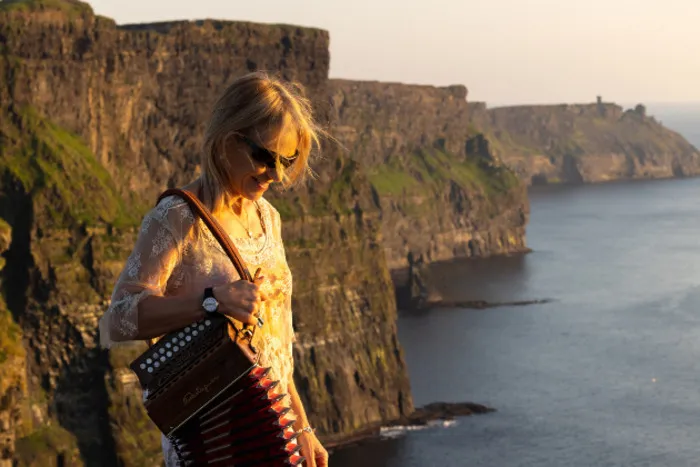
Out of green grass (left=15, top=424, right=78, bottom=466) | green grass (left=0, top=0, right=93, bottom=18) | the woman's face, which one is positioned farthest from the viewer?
green grass (left=0, top=0, right=93, bottom=18)

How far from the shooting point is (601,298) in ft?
649

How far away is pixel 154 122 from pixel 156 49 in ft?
19.0

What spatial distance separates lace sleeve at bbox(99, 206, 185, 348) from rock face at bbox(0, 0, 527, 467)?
→ 69.5m

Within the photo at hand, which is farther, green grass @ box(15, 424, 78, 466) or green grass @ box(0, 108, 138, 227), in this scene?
green grass @ box(0, 108, 138, 227)

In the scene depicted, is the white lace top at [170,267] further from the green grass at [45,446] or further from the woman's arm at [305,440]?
the green grass at [45,446]

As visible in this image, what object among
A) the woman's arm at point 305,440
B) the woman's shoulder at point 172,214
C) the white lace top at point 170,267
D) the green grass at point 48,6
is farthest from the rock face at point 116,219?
the woman's shoulder at point 172,214

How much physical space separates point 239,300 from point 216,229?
0.62 m

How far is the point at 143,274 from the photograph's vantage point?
8.60 m

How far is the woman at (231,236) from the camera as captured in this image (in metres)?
8.43

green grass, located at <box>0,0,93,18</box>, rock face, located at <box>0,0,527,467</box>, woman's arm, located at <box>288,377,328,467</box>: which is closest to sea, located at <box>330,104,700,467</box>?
rock face, located at <box>0,0,527,467</box>

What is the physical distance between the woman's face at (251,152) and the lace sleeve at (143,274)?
59 centimetres

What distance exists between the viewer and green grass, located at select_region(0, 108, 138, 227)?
284 feet

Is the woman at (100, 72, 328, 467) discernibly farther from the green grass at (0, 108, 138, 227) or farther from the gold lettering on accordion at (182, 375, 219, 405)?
the green grass at (0, 108, 138, 227)

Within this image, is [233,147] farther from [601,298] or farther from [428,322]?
[601,298]
